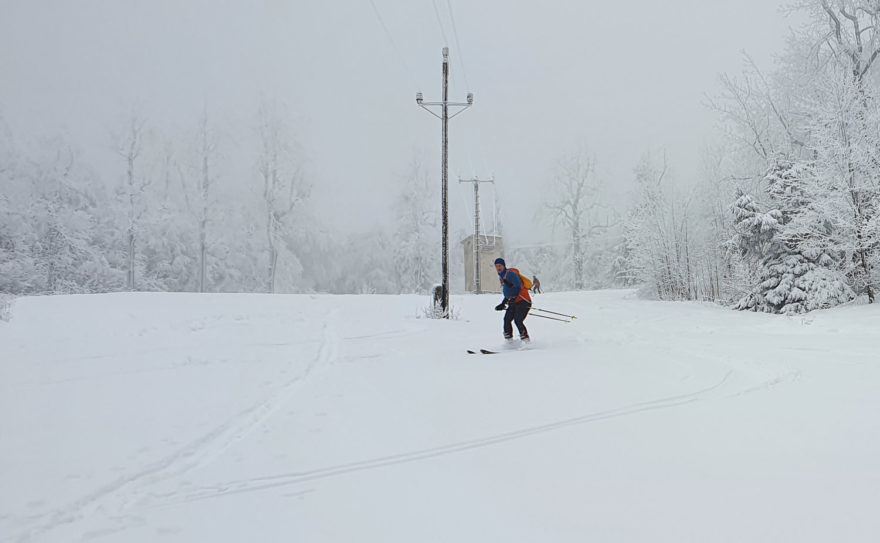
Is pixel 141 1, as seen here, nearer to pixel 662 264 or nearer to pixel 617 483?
pixel 662 264

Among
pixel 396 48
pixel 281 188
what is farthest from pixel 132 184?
pixel 396 48

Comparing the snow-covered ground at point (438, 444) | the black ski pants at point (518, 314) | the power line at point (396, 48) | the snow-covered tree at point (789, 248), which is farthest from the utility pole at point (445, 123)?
the snow-covered tree at point (789, 248)

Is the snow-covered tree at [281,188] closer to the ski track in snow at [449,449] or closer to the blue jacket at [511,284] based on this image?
the blue jacket at [511,284]

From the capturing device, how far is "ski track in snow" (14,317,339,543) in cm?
257

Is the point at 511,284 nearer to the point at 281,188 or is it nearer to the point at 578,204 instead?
the point at 281,188

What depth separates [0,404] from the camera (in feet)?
15.3

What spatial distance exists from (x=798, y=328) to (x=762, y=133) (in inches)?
470

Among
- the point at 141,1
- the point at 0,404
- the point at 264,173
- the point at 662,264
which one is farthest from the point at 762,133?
the point at 141,1

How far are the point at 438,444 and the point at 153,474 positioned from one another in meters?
1.91

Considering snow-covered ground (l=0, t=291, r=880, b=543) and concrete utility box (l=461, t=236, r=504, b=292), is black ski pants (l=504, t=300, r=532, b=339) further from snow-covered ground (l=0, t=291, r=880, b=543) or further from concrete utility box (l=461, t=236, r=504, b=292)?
concrete utility box (l=461, t=236, r=504, b=292)

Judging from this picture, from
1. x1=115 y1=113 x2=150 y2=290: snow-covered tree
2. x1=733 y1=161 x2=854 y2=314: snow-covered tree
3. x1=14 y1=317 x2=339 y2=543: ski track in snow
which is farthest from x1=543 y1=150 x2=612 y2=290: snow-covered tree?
x1=14 y1=317 x2=339 y2=543: ski track in snow

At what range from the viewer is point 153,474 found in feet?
10.4

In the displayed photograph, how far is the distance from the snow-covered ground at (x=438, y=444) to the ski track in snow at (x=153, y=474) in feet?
0.05

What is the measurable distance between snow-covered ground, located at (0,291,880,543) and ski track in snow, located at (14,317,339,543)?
2cm
